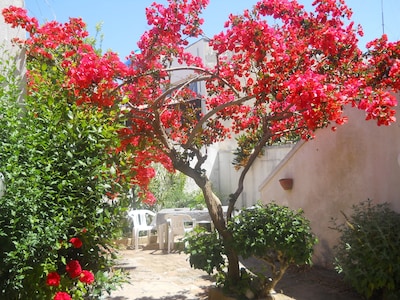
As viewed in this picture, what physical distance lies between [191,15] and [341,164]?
3151mm

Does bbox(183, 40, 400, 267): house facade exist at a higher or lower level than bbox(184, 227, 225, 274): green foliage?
higher

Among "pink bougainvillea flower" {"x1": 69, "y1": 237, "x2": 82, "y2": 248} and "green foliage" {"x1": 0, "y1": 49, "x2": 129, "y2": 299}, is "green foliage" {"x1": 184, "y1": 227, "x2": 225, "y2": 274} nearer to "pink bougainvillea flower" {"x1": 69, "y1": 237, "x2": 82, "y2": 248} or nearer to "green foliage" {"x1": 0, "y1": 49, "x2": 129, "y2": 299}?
"green foliage" {"x1": 0, "y1": 49, "x2": 129, "y2": 299}

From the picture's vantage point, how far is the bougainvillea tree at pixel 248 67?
4375mm

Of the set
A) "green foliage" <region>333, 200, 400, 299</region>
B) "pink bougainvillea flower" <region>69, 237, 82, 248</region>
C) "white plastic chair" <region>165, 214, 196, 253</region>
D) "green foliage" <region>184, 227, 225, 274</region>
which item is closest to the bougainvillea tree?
"green foliage" <region>184, 227, 225, 274</region>

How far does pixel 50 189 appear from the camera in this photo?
302 cm

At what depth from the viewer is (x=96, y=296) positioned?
3.61 metres

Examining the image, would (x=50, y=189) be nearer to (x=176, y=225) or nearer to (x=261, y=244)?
(x=261, y=244)

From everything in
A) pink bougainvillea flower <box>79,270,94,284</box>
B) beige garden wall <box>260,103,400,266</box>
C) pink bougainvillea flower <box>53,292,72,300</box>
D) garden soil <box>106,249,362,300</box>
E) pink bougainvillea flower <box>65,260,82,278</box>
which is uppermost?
beige garden wall <box>260,103,400,266</box>

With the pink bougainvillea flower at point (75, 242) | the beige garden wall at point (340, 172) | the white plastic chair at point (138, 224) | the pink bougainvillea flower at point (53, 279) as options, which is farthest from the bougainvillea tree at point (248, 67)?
the white plastic chair at point (138, 224)

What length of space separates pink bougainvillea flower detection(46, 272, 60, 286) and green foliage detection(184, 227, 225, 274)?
232 centimetres

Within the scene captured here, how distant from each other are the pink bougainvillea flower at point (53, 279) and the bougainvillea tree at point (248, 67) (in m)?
1.68

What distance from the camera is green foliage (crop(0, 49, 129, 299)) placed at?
278 centimetres

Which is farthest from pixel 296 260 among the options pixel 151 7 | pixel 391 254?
pixel 151 7

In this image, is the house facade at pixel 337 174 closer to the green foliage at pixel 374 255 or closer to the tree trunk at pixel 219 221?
the green foliage at pixel 374 255
